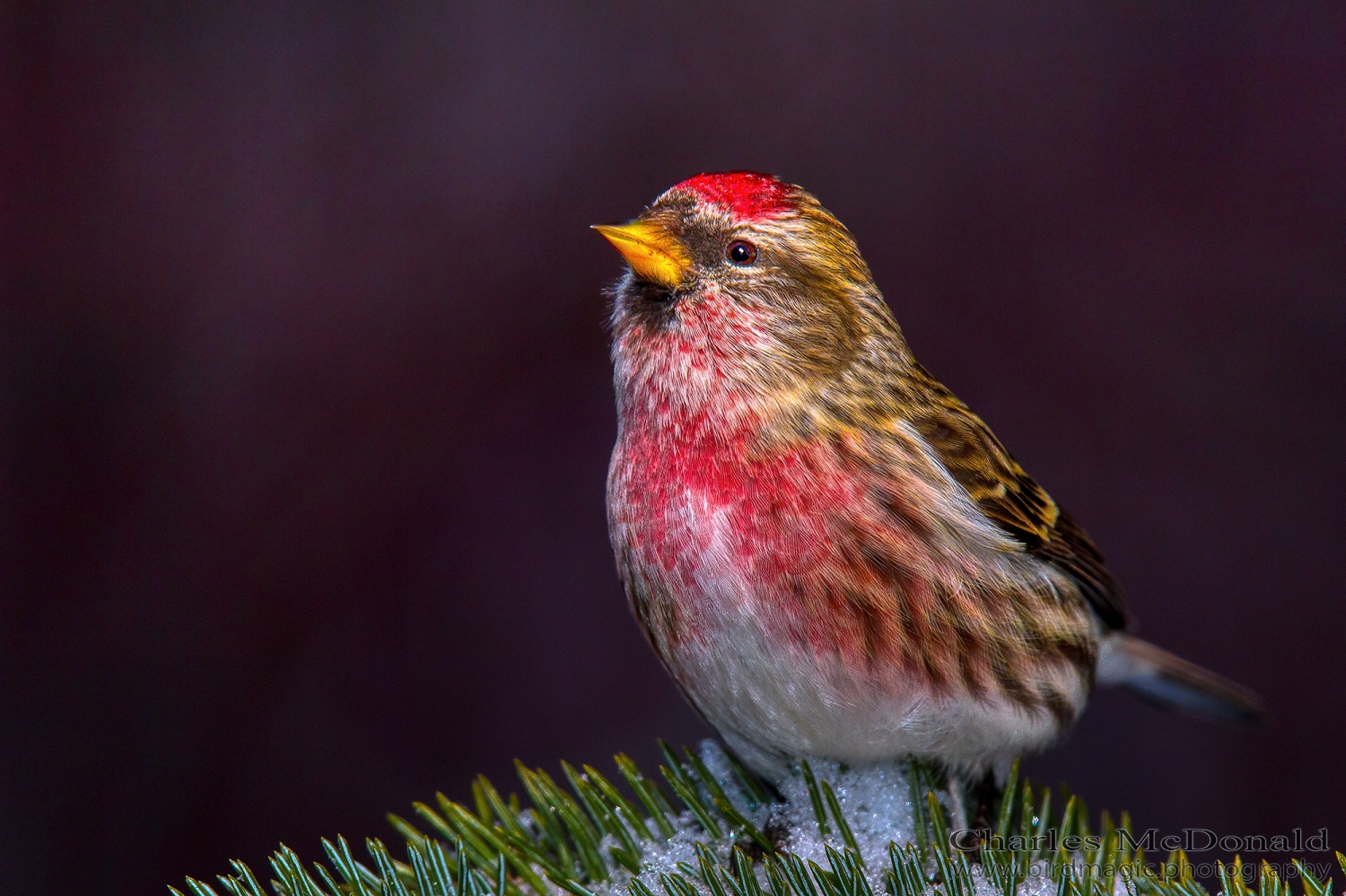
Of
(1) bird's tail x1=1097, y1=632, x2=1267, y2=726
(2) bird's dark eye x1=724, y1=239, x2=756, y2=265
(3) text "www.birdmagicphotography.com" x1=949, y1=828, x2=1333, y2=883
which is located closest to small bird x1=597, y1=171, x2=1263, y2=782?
(2) bird's dark eye x1=724, y1=239, x2=756, y2=265

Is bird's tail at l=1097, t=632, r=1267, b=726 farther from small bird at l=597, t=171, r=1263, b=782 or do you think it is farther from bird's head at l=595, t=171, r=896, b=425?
bird's head at l=595, t=171, r=896, b=425

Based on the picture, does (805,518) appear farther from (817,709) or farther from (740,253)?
(740,253)

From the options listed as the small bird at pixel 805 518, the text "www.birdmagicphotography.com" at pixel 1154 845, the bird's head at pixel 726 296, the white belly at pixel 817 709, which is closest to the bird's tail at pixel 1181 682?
the text "www.birdmagicphotography.com" at pixel 1154 845

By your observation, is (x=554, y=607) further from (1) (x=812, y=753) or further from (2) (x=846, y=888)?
(2) (x=846, y=888)

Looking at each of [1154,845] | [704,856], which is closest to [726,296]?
[704,856]

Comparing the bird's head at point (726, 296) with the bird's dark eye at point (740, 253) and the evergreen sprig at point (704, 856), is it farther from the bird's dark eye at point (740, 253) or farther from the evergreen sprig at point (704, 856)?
the evergreen sprig at point (704, 856)

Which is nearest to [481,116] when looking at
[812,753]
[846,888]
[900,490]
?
[900,490]
